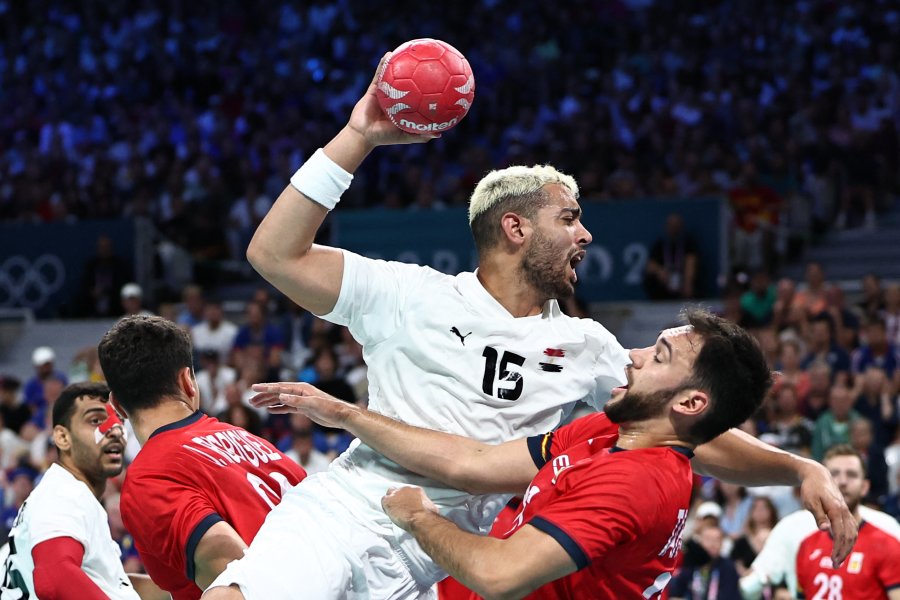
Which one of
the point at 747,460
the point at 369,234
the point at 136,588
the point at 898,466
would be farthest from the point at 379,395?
the point at 369,234

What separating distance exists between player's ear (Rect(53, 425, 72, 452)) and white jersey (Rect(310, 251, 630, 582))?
2022 mm

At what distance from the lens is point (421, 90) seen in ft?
14.1

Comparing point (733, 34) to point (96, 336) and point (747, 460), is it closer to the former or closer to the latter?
point (96, 336)

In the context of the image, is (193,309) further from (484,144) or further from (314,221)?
(314,221)

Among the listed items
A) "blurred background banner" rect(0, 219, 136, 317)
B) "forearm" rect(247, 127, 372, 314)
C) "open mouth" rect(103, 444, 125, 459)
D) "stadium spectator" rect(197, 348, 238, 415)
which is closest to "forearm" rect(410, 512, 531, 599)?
"forearm" rect(247, 127, 372, 314)

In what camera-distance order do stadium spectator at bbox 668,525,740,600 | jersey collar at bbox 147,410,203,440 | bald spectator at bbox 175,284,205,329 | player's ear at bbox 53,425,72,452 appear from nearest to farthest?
jersey collar at bbox 147,410,203,440
player's ear at bbox 53,425,72,452
stadium spectator at bbox 668,525,740,600
bald spectator at bbox 175,284,205,329

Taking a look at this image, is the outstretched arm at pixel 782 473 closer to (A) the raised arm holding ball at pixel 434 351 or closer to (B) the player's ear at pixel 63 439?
(A) the raised arm holding ball at pixel 434 351

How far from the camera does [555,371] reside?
4453 millimetres

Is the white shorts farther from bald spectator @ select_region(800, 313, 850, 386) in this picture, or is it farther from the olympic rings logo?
the olympic rings logo

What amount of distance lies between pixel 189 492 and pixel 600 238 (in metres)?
10.4

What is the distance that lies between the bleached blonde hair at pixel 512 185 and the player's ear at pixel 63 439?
2436 millimetres

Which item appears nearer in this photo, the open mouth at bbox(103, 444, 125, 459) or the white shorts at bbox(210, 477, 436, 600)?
the white shorts at bbox(210, 477, 436, 600)

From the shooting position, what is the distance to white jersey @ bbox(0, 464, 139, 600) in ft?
18.0

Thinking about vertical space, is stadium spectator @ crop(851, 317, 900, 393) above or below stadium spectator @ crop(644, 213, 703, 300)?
below
